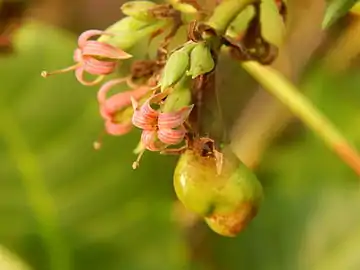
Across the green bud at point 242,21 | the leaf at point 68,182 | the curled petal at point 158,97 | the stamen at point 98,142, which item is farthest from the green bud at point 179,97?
the leaf at point 68,182

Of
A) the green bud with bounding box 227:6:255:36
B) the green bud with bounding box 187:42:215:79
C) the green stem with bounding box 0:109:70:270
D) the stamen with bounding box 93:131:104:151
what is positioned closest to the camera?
the green bud with bounding box 187:42:215:79

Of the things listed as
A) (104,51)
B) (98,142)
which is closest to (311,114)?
(98,142)

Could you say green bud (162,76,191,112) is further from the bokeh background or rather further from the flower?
the bokeh background

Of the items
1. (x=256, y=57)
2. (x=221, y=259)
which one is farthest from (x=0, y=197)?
(x=256, y=57)

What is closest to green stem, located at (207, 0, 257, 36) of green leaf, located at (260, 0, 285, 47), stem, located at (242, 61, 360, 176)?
green leaf, located at (260, 0, 285, 47)

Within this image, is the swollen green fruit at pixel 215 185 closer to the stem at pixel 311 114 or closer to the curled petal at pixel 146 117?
the curled petal at pixel 146 117

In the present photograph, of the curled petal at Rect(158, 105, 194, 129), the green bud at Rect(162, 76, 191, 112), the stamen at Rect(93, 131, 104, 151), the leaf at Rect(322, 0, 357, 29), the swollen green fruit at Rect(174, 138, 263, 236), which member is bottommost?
the stamen at Rect(93, 131, 104, 151)
